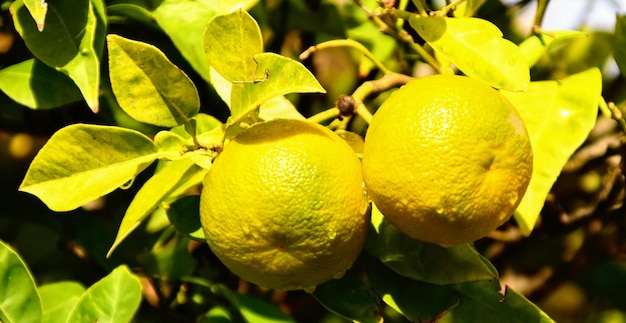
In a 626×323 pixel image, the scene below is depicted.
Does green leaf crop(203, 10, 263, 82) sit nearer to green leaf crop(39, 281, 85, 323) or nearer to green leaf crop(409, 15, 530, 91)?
green leaf crop(409, 15, 530, 91)

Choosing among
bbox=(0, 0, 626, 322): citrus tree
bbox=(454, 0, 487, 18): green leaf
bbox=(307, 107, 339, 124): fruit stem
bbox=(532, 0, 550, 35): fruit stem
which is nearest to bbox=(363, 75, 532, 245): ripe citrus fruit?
bbox=(0, 0, 626, 322): citrus tree

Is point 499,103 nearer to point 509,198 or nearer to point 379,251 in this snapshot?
point 509,198

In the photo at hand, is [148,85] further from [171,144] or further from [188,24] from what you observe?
[188,24]

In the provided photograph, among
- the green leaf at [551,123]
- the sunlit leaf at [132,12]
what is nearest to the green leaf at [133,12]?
the sunlit leaf at [132,12]

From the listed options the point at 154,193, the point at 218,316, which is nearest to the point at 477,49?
the point at 154,193

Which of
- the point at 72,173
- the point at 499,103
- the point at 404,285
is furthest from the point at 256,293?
the point at 499,103

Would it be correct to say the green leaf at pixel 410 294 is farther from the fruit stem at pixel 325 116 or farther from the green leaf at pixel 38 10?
the green leaf at pixel 38 10
